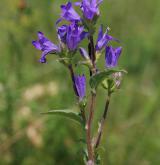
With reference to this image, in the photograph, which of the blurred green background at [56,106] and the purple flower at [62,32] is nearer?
the purple flower at [62,32]

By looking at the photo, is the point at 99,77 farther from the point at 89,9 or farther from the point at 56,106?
the point at 56,106

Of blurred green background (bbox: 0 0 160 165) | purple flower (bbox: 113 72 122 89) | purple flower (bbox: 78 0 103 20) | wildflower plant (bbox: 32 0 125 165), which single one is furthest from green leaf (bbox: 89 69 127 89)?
blurred green background (bbox: 0 0 160 165)

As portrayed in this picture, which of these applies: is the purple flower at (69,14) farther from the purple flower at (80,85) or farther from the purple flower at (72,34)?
the purple flower at (80,85)

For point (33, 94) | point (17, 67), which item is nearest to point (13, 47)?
point (17, 67)

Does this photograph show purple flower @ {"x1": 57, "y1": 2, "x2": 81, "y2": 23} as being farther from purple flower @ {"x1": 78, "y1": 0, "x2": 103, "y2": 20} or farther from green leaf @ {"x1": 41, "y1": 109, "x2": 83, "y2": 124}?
green leaf @ {"x1": 41, "y1": 109, "x2": 83, "y2": 124}

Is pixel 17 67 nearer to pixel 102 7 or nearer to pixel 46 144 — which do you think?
pixel 46 144

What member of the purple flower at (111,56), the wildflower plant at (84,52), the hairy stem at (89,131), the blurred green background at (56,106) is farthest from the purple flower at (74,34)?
the blurred green background at (56,106)

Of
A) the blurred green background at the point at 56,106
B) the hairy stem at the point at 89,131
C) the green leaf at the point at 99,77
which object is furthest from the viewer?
the blurred green background at the point at 56,106

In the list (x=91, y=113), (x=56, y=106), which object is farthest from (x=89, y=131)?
(x=56, y=106)
